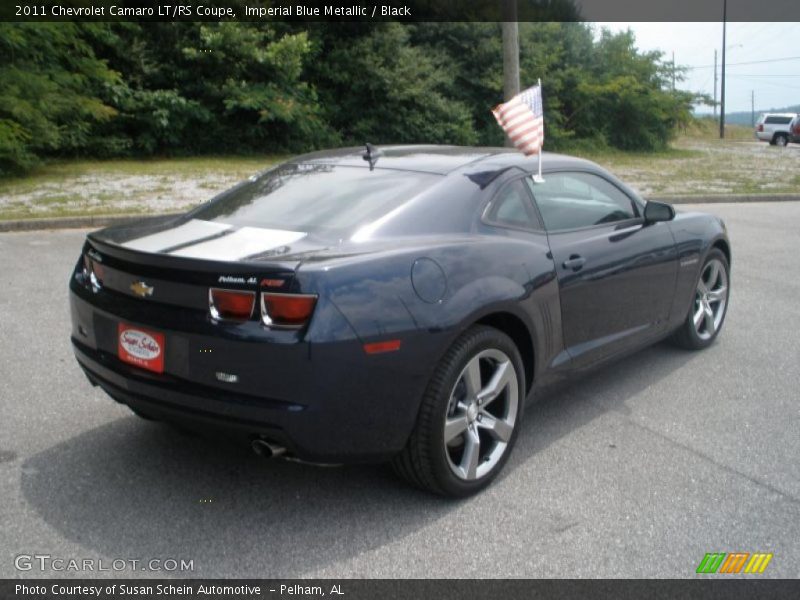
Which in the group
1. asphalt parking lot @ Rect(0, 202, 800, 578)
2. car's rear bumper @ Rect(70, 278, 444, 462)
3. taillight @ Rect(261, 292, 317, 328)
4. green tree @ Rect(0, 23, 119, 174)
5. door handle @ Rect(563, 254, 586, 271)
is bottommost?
asphalt parking lot @ Rect(0, 202, 800, 578)

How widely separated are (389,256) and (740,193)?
15.7 meters

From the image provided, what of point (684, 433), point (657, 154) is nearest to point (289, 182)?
point (684, 433)

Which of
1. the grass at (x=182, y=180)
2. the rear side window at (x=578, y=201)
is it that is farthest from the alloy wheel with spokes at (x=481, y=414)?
the grass at (x=182, y=180)

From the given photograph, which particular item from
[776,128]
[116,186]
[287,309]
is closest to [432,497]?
[287,309]

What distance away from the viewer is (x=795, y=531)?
325 centimetres

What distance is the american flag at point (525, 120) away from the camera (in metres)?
4.94

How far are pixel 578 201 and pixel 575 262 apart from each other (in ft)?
1.91

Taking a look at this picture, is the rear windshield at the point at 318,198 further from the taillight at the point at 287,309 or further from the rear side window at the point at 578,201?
the rear side window at the point at 578,201

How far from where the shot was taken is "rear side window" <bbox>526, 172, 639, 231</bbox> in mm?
4238

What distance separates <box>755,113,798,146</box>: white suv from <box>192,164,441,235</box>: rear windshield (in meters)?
41.8

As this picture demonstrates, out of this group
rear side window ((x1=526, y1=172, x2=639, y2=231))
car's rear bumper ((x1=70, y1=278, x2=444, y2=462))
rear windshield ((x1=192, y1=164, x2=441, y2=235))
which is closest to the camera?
car's rear bumper ((x1=70, y1=278, x2=444, y2=462))

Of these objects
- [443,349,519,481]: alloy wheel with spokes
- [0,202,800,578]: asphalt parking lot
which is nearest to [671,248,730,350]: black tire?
[0,202,800,578]: asphalt parking lot

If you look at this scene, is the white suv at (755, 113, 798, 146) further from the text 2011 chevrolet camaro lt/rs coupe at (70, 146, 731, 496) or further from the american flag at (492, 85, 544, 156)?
the text 2011 chevrolet camaro lt/rs coupe at (70, 146, 731, 496)

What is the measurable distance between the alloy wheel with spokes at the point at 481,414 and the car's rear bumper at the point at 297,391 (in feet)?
1.03
